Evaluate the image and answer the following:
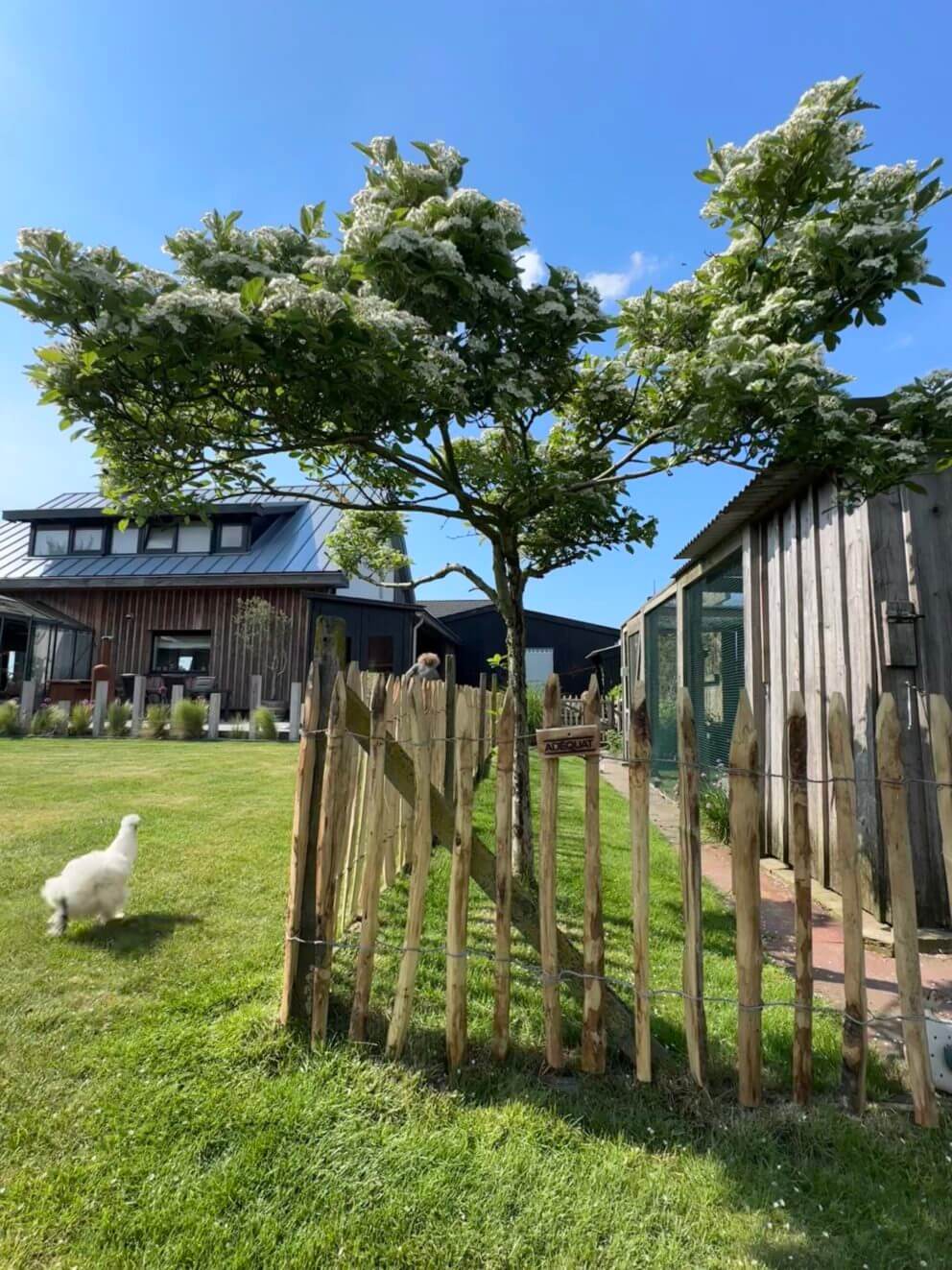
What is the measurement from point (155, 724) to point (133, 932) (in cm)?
1199

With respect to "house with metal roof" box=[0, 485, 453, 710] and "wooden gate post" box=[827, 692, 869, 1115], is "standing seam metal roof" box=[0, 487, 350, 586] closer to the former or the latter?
"house with metal roof" box=[0, 485, 453, 710]

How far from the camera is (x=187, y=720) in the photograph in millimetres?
14516

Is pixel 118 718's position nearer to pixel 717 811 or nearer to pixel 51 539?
pixel 51 539

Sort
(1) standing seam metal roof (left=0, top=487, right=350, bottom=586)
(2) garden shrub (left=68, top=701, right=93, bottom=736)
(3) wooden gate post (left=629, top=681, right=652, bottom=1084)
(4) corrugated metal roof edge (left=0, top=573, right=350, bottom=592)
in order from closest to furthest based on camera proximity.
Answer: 1. (3) wooden gate post (left=629, top=681, right=652, bottom=1084)
2. (2) garden shrub (left=68, top=701, right=93, bottom=736)
3. (4) corrugated metal roof edge (left=0, top=573, right=350, bottom=592)
4. (1) standing seam metal roof (left=0, top=487, right=350, bottom=586)

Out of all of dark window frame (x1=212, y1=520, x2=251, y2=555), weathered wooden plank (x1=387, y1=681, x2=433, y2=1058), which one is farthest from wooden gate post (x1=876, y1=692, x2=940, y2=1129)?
dark window frame (x1=212, y1=520, x2=251, y2=555)

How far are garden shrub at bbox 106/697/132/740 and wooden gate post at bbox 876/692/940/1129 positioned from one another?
15.1 m

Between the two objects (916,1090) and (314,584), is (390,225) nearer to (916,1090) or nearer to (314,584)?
(916,1090)

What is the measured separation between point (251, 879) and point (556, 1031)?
2819mm

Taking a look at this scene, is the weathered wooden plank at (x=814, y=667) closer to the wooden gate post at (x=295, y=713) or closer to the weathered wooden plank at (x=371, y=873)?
the weathered wooden plank at (x=371, y=873)

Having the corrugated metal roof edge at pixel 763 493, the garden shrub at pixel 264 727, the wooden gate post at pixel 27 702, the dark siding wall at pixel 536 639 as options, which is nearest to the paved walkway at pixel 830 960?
the corrugated metal roof edge at pixel 763 493

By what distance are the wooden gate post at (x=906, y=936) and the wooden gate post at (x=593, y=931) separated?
94cm

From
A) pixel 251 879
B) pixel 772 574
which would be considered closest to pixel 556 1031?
pixel 251 879

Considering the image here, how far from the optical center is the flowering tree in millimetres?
3020

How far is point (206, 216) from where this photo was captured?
3584mm
